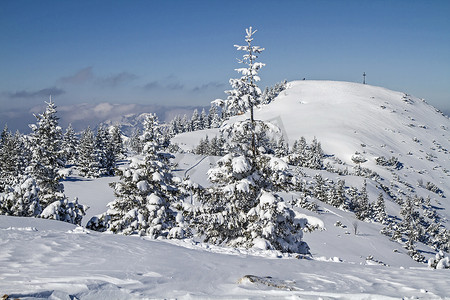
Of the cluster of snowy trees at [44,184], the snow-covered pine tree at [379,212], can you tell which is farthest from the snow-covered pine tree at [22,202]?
the snow-covered pine tree at [379,212]

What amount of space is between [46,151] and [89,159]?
3839 cm

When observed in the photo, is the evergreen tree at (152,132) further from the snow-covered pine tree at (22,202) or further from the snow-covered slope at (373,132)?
the snow-covered slope at (373,132)

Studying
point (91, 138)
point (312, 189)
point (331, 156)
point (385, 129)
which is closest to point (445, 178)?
point (385, 129)

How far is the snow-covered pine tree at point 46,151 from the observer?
76.2 ft

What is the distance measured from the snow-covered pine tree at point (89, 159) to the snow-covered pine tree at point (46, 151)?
36174mm

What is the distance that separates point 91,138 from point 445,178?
139m

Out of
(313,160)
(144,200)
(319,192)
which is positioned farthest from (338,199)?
(144,200)

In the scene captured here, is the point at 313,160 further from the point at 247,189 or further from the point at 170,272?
the point at 170,272

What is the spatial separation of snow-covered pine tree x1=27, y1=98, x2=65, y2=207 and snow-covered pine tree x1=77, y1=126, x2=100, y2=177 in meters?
36.2

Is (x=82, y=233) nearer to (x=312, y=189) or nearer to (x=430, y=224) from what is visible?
(x=312, y=189)

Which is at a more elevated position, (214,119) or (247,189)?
(214,119)

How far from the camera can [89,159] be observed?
59.5 metres

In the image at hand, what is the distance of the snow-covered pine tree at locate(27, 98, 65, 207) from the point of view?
2323cm

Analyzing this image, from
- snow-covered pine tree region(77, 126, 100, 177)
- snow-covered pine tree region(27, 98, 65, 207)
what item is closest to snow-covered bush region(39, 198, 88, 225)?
snow-covered pine tree region(27, 98, 65, 207)
